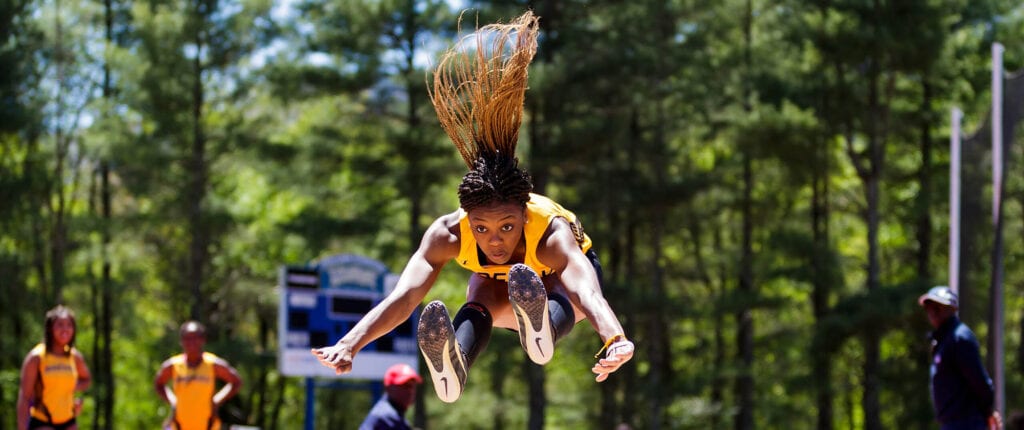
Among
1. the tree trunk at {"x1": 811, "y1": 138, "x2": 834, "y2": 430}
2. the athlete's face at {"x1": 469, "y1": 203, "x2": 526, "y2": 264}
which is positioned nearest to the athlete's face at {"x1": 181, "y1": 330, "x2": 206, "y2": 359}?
the athlete's face at {"x1": 469, "y1": 203, "x2": 526, "y2": 264}

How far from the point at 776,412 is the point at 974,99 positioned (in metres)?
8.96

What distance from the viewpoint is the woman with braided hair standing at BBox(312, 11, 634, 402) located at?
18.9 feet

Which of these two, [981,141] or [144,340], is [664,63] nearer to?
[981,141]

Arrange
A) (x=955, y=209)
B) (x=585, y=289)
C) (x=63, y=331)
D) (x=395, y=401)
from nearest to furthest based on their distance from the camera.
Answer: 1. (x=585, y=289)
2. (x=395, y=401)
3. (x=63, y=331)
4. (x=955, y=209)

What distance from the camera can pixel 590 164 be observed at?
26.7 m

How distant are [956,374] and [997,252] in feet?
11.4

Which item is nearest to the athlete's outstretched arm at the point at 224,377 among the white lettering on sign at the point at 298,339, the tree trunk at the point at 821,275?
the white lettering on sign at the point at 298,339

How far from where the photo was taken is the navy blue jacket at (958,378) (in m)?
8.30

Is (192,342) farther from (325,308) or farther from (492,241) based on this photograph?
(325,308)

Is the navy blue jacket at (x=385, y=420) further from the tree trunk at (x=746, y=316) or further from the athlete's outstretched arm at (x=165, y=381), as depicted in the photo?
the tree trunk at (x=746, y=316)

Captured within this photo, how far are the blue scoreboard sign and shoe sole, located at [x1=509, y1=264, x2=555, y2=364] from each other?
37.9ft

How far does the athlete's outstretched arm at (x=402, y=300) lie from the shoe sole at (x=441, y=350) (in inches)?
12.0

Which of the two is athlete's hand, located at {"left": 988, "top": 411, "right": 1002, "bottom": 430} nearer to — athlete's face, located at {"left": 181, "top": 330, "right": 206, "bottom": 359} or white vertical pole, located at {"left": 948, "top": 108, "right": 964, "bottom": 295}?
white vertical pole, located at {"left": 948, "top": 108, "right": 964, "bottom": 295}

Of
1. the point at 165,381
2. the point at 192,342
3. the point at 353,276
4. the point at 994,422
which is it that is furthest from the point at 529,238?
the point at 353,276
